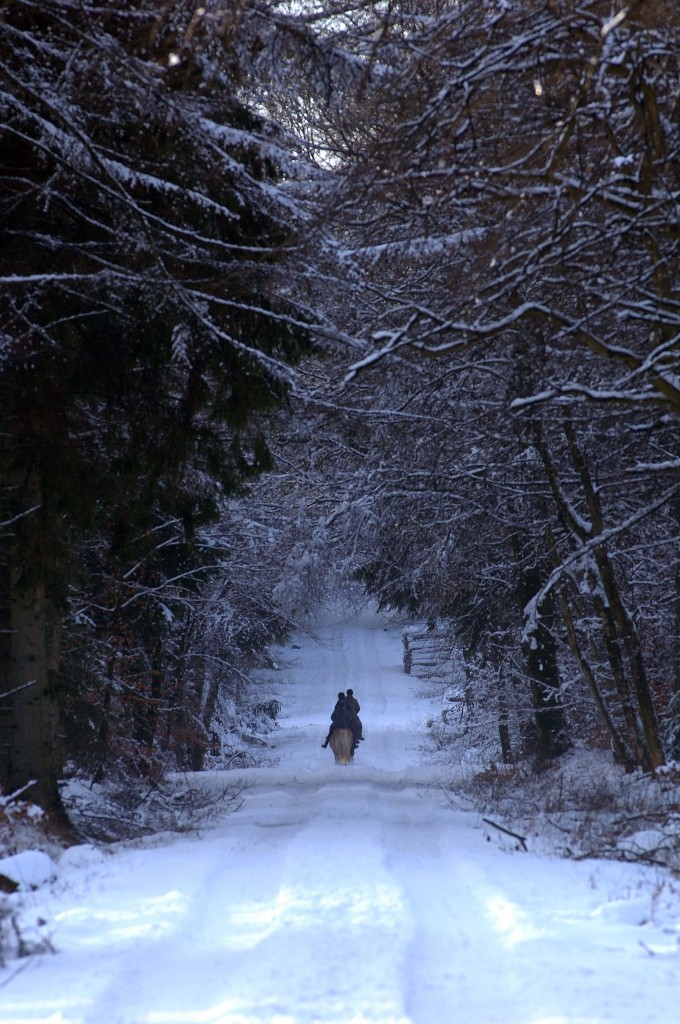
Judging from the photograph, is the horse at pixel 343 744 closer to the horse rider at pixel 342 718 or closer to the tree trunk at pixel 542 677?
the horse rider at pixel 342 718

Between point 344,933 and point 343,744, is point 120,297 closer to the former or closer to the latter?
point 344,933

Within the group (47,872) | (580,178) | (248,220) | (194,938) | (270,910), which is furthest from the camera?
(248,220)

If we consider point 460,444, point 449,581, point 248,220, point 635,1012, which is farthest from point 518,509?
point 635,1012

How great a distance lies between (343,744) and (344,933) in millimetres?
18409

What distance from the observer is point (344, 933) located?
485 centimetres

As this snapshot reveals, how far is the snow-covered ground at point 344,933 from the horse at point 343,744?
→ 13.8 meters

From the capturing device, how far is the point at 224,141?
339 inches

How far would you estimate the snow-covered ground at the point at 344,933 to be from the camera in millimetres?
3797

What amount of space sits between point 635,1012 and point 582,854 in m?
3.86

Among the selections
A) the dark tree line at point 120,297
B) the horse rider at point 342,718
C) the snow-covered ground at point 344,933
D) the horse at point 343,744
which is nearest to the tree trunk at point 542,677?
the horse rider at point 342,718

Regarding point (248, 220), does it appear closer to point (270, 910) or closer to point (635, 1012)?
point (270, 910)

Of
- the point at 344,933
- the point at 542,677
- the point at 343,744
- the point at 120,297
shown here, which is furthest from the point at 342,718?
the point at 344,933

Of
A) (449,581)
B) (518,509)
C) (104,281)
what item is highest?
(104,281)

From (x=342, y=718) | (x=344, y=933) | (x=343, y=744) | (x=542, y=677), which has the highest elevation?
(x=542, y=677)
